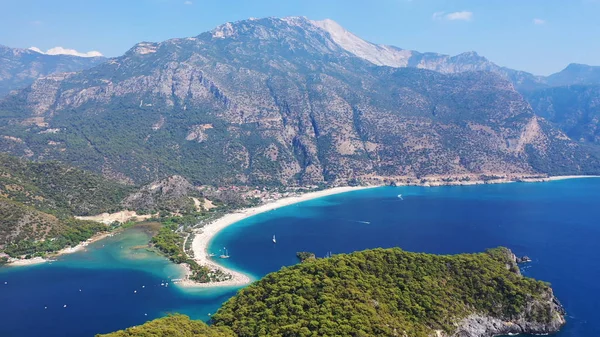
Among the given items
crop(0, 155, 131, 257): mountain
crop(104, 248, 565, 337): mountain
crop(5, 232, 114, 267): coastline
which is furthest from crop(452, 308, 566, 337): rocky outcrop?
crop(0, 155, 131, 257): mountain

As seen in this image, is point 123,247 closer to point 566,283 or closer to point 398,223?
point 398,223

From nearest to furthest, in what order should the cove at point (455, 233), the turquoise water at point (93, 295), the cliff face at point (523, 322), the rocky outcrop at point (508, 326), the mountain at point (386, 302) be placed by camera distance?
1. the mountain at point (386, 302)
2. the cliff face at point (523, 322)
3. the rocky outcrop at point (508, 326)
4. the turquoise water at point (93, 295)
5. the cove at point (455, 233)

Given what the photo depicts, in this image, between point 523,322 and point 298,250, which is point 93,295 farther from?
point 523,322

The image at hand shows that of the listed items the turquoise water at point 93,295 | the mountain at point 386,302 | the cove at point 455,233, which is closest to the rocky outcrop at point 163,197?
the cove at point 455,233

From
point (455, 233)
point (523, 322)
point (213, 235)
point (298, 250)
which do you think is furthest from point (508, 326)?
point (213, 235)

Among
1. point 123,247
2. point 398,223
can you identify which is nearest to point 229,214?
point 123,247

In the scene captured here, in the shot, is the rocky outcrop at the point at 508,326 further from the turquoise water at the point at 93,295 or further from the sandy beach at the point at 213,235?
the sandy beach at the point at 213,235
